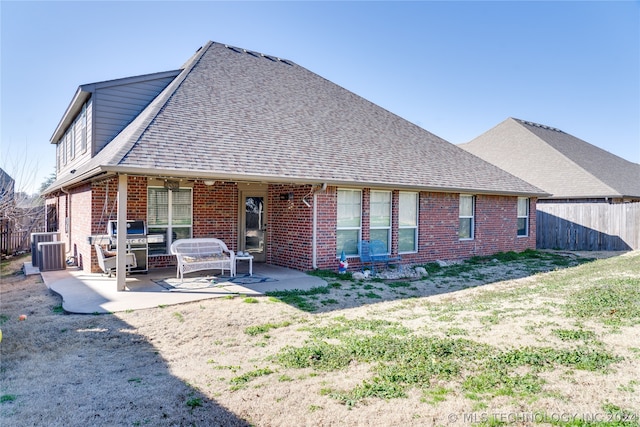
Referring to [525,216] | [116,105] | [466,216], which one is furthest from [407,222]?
[116,105]

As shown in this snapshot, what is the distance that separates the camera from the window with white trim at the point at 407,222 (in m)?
12.3

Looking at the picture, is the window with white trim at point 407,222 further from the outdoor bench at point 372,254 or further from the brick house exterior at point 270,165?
the outdoor bench at point 372,254

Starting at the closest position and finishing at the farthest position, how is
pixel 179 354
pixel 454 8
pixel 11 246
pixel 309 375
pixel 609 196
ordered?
pixel 309 375 < pixel 179 354 < pixel 454 8 < pixel 11 246 < pixel 609 196

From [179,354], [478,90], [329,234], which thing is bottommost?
[179,354]

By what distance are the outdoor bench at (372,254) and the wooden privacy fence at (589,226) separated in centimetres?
1148

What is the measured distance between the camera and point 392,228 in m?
12.0

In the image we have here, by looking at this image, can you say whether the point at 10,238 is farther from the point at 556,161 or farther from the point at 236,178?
the point at 556,161

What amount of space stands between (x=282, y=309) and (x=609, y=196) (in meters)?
18.1

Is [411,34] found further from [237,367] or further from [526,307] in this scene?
[237,367]

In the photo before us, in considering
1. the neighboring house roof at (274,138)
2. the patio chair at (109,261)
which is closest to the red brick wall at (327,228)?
the neighboring house roof at (274,138)

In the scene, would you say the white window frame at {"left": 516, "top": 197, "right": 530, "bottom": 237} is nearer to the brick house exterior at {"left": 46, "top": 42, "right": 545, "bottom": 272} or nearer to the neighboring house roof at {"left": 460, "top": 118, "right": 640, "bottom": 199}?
the brick house exterior at {"left": 46, "top": 42, "right": 545, "bottom": 272}

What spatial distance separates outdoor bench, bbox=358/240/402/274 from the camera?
11242 mm

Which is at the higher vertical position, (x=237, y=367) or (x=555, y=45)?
(x=555, y=45)

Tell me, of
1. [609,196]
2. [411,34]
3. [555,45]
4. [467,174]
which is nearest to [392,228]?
[467,174]
